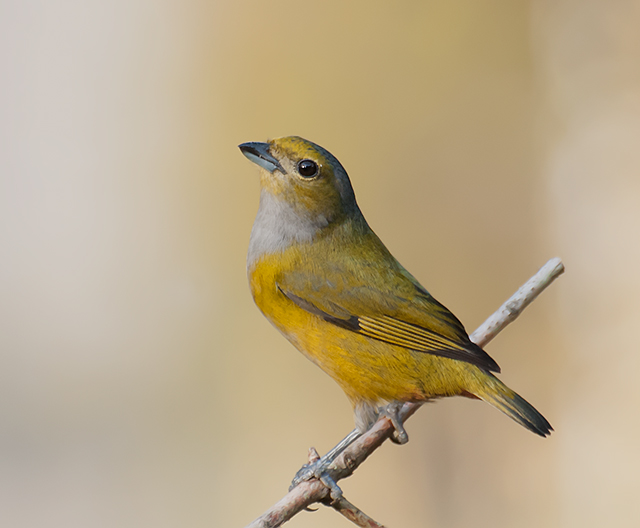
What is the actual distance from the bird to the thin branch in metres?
0.07

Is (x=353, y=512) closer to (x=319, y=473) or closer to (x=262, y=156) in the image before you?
(x=319, y=473)

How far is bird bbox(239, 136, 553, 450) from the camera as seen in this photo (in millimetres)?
1554

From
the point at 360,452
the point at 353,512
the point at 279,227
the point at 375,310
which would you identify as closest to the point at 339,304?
the point at 375,310

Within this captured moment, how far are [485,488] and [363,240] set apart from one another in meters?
1.38

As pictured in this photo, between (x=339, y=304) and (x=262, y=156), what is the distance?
1.26ft

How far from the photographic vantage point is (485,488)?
257 cm

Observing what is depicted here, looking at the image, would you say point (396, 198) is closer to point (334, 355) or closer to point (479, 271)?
point (479, 271)

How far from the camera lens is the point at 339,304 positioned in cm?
159

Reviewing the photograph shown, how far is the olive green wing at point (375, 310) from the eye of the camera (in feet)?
5.18

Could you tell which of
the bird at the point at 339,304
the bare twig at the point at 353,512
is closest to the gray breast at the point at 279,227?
the bird at the point at 339,304

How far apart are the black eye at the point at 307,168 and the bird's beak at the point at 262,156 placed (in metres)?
0.04

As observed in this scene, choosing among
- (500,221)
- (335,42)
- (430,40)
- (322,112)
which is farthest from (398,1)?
(500,221)

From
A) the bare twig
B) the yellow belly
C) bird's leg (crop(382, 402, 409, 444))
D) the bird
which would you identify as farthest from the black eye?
the bare twig

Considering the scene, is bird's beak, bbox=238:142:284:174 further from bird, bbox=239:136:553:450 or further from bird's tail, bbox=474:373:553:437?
bird's tail, bbox=474:373:553:437
